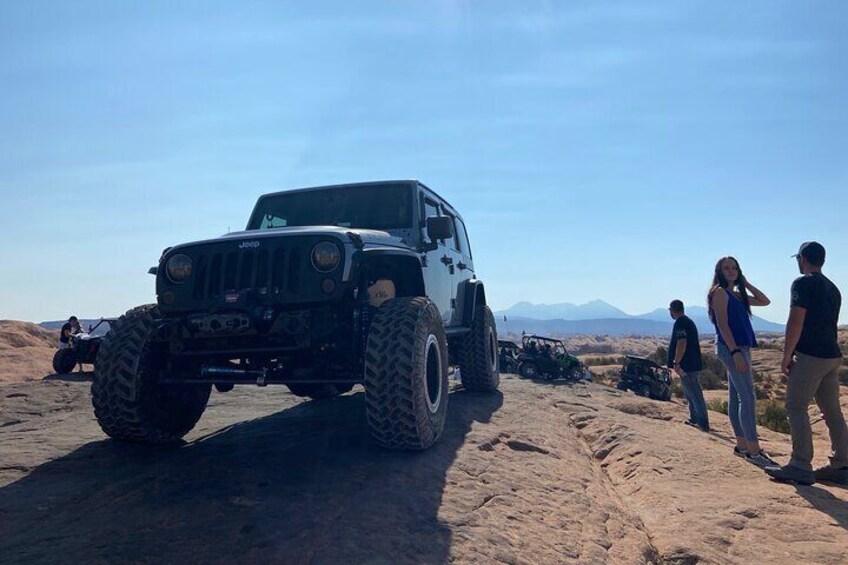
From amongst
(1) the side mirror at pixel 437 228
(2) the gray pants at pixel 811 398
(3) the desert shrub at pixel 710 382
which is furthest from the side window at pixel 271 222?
(3) the desert shrub at pixel 710 382

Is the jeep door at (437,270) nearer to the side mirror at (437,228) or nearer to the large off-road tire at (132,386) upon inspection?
the side mirror at (437,228)

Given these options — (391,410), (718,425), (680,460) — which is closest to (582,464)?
(680,460)

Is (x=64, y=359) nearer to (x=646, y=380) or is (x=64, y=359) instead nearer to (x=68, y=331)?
(x=68, y=331)

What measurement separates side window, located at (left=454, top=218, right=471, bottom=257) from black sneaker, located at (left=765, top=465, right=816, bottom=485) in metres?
4.62

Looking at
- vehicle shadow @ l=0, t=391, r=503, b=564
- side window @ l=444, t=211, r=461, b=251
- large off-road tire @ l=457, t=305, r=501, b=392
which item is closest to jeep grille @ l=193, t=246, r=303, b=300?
vehicle shadow @ l=0, t=391, r=503, b=564

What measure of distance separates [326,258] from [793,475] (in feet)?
13.3

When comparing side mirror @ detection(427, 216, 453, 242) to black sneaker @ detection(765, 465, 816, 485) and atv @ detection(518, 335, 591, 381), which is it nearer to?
black sneaker @ detection(765, 465, 816, 485)

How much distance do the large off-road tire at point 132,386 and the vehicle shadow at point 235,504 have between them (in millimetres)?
180

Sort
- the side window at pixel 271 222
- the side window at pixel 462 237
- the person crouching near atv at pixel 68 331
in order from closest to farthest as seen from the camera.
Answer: the side window at pixel 271 222 < the side window at pixel 462 237 < the person crouching near atv at pixel 68 331

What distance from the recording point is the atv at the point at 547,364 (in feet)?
49.1

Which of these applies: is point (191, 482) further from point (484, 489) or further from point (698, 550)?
point (698, 550)

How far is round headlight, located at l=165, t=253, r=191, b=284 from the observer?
4035mm

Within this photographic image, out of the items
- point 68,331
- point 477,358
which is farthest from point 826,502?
point 68,331

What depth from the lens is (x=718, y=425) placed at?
8.55 m
